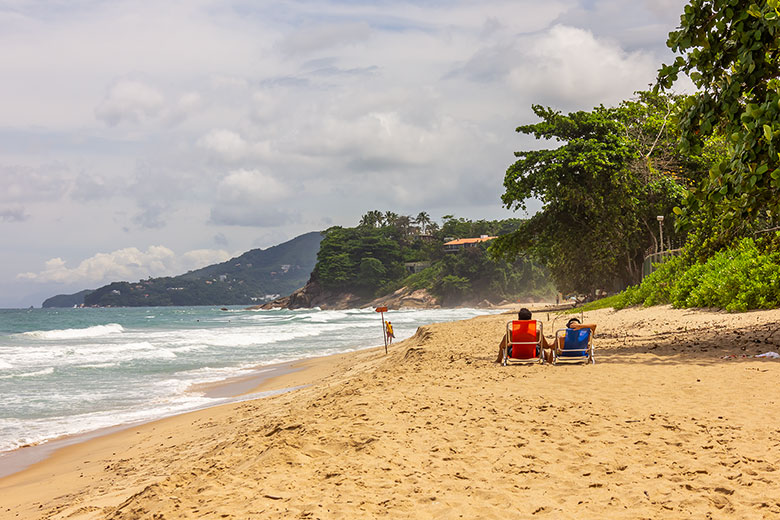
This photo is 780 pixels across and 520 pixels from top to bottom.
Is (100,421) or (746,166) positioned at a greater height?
(746,166)

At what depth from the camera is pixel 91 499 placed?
6.34m

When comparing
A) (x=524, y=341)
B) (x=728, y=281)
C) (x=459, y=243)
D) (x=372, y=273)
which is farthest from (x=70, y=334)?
(x=459, y=243)

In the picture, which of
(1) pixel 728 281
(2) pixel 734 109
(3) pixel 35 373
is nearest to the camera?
(2) pixel 734 109

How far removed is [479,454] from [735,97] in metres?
6.74

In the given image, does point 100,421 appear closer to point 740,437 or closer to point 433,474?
point 433,474

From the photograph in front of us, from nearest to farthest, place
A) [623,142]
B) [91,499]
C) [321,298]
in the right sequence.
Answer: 1. [91,499]
2. [623,142]
3. [321,298]

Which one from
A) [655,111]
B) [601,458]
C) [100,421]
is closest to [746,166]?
[601,458]

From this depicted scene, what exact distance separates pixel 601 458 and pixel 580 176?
27.2 meters

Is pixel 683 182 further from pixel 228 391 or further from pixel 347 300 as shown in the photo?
pixel 347 300

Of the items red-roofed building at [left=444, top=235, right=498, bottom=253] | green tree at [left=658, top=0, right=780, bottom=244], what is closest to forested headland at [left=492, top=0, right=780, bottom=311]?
green tree at [left=658, top=0, right=780, bottom=244]

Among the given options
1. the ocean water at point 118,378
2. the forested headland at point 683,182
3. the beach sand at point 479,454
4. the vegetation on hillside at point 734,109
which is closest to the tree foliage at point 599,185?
the forested headland at point 683,182

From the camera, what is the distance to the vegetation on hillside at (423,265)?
10344cm

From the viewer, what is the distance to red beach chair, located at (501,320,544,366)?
10242mm

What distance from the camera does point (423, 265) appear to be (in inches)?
4796
